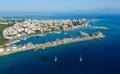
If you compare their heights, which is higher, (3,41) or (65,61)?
(65,61)

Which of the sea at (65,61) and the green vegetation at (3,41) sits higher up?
the sea at (65,61)

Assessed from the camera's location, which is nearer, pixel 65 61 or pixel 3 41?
pixel 65 61

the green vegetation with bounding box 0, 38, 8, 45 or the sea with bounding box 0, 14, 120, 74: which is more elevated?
the sea with bounding box 0, 14, 120, 74

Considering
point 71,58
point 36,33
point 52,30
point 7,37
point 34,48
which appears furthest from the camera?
point 52,30

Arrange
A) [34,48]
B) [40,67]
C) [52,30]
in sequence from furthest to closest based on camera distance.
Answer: [52,30]
[34,48]
[40,67]

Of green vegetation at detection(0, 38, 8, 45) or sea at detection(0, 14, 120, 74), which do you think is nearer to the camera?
sea at detection(0, 14, 120, 74)

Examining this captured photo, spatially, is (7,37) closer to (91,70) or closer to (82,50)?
(82,50)

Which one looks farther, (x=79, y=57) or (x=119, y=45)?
(x=119, y=45)

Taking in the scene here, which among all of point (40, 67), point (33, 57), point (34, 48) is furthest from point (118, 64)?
point (34, 48)

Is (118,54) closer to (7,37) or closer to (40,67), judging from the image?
(40,67)

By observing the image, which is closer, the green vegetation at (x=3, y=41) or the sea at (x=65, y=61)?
the sea at (x=65, y=61)
